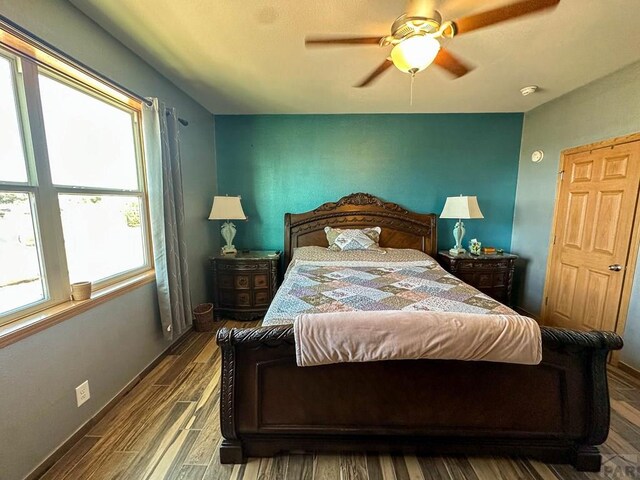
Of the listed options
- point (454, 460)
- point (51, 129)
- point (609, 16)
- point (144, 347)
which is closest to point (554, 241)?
point (609, 16)

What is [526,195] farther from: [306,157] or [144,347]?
[144,347]

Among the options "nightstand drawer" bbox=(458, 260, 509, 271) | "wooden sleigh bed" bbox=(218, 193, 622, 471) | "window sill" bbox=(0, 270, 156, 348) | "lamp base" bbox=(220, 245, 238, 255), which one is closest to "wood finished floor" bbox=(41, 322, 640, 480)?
"wooden sleigh bed" bbox=(218, 193, 622, 471)

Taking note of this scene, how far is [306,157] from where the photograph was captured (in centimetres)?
362

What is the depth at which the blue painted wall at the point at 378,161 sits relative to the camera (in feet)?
11.6

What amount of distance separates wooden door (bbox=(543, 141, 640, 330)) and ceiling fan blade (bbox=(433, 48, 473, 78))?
1.69 metres

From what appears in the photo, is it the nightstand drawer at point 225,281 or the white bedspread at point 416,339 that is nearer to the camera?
the white bedspread at point 416,339

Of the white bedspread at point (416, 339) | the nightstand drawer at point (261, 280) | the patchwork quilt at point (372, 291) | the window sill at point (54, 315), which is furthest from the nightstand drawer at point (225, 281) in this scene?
the white bedspread at point (416, 339)

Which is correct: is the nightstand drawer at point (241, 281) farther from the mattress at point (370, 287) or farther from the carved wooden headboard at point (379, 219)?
the carved wooden headboard at point (379, 219)

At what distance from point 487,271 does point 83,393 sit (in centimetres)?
384

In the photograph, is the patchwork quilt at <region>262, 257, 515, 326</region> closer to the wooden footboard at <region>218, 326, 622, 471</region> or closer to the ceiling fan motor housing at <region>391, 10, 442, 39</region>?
the wooden footboard at <region>218, 326, 622, 471</region>

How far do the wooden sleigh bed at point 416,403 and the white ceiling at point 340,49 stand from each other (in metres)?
1.80

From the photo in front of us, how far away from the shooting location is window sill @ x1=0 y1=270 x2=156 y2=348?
51.3 inches

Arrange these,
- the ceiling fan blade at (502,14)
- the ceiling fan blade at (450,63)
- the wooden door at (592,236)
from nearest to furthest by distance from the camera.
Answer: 1. the ceiling fan blade at (502,14)
2. the ceiling fan blade at (450,63)
3. the wooden door at (592,236)

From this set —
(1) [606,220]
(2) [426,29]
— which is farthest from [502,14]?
(1) [606,220]
